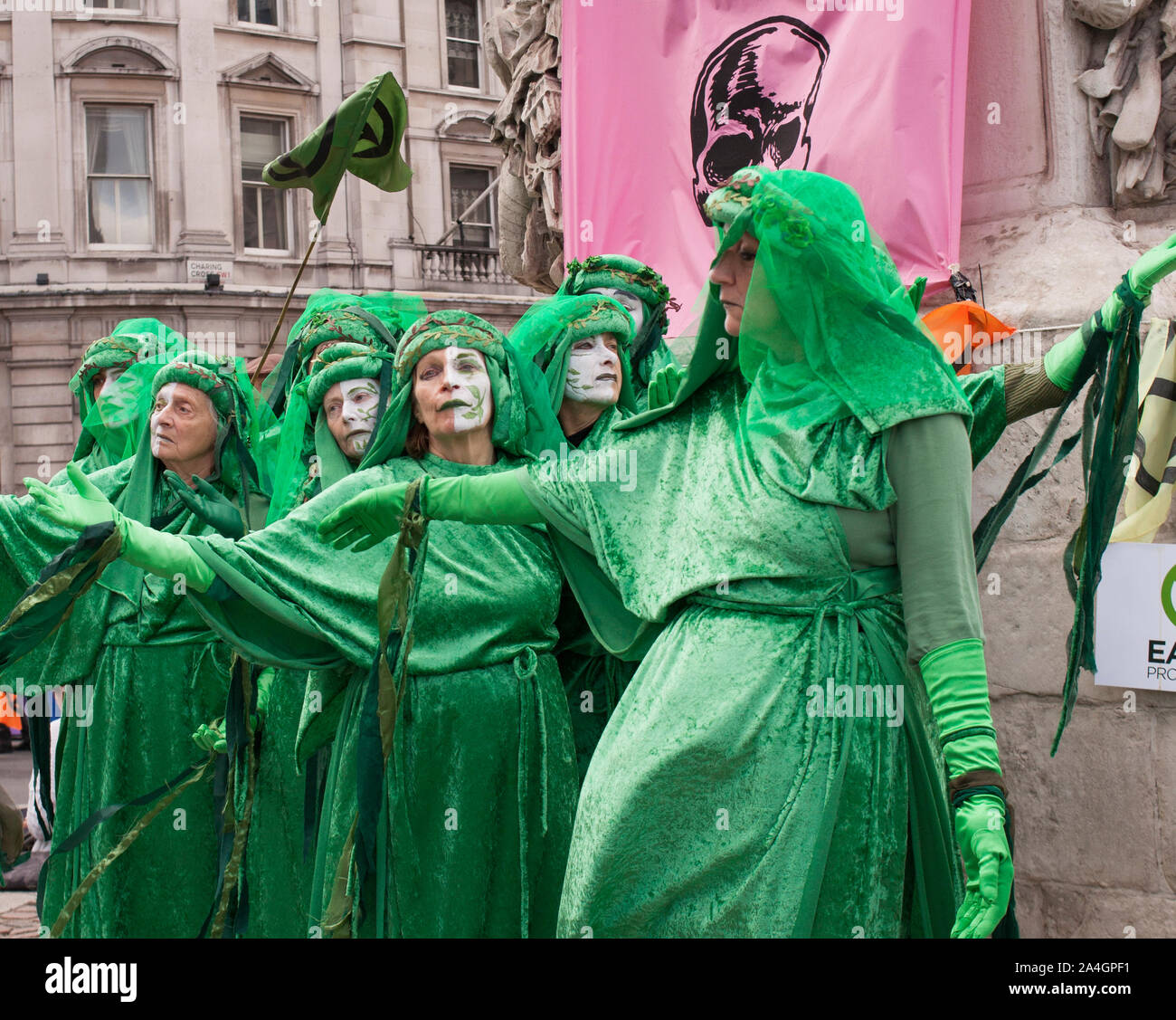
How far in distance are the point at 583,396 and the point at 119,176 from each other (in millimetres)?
20755

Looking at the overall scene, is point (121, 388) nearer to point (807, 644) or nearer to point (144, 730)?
point (144, 730)

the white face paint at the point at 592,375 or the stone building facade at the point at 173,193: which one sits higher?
the stone building facade at the point at 173,193

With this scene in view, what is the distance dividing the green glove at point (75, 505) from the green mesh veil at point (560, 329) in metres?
1.35

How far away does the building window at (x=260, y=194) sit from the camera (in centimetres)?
2391

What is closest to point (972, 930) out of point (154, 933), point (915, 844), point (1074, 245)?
point (915, 844)

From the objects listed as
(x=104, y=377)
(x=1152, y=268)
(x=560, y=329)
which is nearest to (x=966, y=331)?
(x=560, y=329)

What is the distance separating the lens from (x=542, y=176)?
300 inches

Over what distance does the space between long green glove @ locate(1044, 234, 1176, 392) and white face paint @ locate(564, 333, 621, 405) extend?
1.63 m

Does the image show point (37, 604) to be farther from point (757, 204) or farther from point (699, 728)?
point (757, 204)

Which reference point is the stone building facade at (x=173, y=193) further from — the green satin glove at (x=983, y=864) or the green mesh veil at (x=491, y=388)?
the green satin glove at (x=983, y=864)

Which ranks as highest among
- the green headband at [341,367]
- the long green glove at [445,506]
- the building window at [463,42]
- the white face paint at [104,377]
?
the building window at [463,42]

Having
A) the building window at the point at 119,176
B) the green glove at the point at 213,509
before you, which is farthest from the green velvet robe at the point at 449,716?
the building window at the point at 119,176

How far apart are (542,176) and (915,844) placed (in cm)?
541

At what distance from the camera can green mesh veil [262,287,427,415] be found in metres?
4.97
